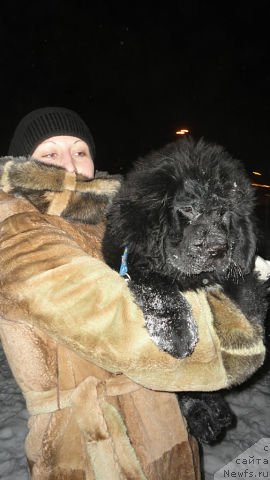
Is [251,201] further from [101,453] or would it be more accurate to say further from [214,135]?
[214,135]

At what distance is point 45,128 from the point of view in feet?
6.42

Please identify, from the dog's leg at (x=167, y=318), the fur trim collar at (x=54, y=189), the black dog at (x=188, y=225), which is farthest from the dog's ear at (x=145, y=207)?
the dog's leg at (x=167, y=318)

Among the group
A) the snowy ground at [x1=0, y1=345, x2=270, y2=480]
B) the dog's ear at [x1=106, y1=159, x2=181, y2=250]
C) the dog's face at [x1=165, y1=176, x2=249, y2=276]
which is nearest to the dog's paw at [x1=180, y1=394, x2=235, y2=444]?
the dog's face at [x1=165, y1=176, x2=249, y2=276]

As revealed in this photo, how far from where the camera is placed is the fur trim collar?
4.80ft

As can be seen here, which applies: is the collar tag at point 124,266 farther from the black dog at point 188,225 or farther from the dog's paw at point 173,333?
the dog's paw at point 173,333

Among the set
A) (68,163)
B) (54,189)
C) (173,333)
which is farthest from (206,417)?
(68,163)

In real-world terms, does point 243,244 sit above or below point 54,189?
below

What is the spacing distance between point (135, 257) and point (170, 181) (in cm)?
32

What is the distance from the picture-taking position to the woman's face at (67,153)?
1.86 m

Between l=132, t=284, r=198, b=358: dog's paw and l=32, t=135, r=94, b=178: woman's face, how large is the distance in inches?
34.1

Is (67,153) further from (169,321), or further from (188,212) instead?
(169,321)

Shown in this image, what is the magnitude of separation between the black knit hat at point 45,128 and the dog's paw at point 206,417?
4.69 feet

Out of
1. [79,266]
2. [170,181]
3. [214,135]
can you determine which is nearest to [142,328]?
[79,266]

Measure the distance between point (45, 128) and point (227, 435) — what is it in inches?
127
